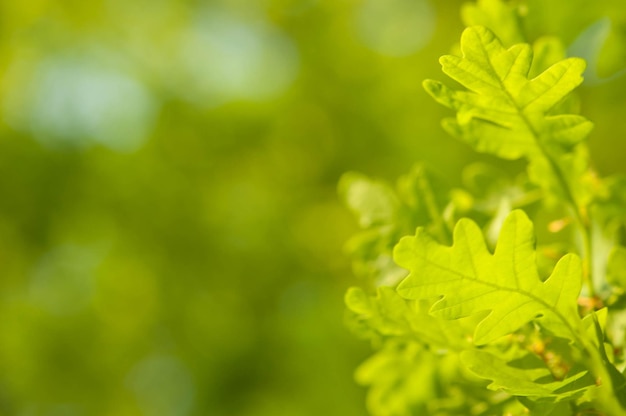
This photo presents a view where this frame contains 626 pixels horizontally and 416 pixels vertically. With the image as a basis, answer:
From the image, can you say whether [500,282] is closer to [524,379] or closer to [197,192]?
[524,379]


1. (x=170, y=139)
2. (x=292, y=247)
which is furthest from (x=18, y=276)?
(x=292, y=247)

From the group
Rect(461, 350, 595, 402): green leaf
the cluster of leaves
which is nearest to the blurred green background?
the cluster of leaves

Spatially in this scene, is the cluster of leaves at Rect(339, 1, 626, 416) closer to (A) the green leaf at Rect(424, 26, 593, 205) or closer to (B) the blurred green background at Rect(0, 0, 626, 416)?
(A) the green leaf at Rect(424, 26, 593, 205)

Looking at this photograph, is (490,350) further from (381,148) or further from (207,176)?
(207,176)

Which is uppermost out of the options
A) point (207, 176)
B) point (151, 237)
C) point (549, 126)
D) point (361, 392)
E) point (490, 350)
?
point (207, 176)

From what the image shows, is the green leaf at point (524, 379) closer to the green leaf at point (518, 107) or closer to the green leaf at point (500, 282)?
the green leaf at point (500, 282)

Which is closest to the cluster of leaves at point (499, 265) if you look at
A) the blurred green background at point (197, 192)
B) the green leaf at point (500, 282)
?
the green leaf at point (500, 282)

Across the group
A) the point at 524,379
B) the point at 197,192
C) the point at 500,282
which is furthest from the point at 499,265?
the point at 197,192
